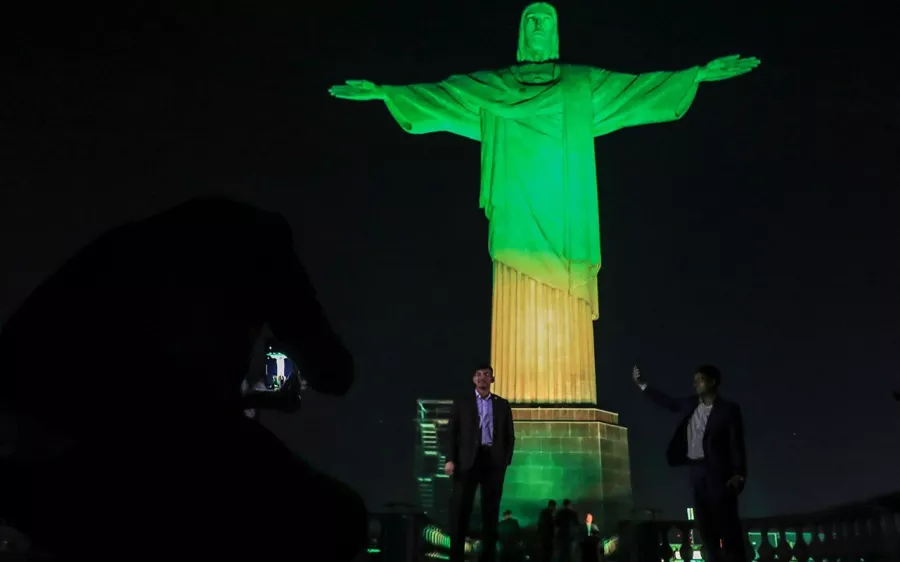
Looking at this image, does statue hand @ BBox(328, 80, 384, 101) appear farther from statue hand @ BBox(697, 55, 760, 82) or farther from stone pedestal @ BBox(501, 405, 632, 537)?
stone pedestal @ BBox(501, 405, 632, 537)

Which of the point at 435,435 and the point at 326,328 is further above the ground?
the point at 435,435

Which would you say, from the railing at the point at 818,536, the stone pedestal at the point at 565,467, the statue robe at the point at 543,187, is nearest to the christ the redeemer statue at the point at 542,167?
the statue robe at the point at 543,187

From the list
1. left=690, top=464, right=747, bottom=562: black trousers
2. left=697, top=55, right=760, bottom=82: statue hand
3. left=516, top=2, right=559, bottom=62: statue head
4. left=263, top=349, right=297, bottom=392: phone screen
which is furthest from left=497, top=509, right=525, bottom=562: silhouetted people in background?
left=263, top=349, right=297, bottom=392: phone screen

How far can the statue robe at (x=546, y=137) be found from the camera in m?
13.1

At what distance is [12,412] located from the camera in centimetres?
137

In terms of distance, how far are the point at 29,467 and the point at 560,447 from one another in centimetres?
1143

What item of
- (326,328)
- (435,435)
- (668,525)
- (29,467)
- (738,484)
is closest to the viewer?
(29,467)

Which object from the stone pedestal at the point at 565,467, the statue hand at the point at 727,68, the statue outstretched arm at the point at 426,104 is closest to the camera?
the stone pedestal at the point at 565,467

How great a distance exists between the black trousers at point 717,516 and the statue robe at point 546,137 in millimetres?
6293

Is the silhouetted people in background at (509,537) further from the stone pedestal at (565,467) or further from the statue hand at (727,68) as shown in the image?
the statue hand at (727,68)

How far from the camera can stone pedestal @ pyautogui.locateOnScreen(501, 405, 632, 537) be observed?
12.1m

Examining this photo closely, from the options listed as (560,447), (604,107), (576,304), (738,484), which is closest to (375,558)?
(738,484)

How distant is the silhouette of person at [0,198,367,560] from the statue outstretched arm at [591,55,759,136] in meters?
12.8

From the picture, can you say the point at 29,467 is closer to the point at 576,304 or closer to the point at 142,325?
the point at 142,325
